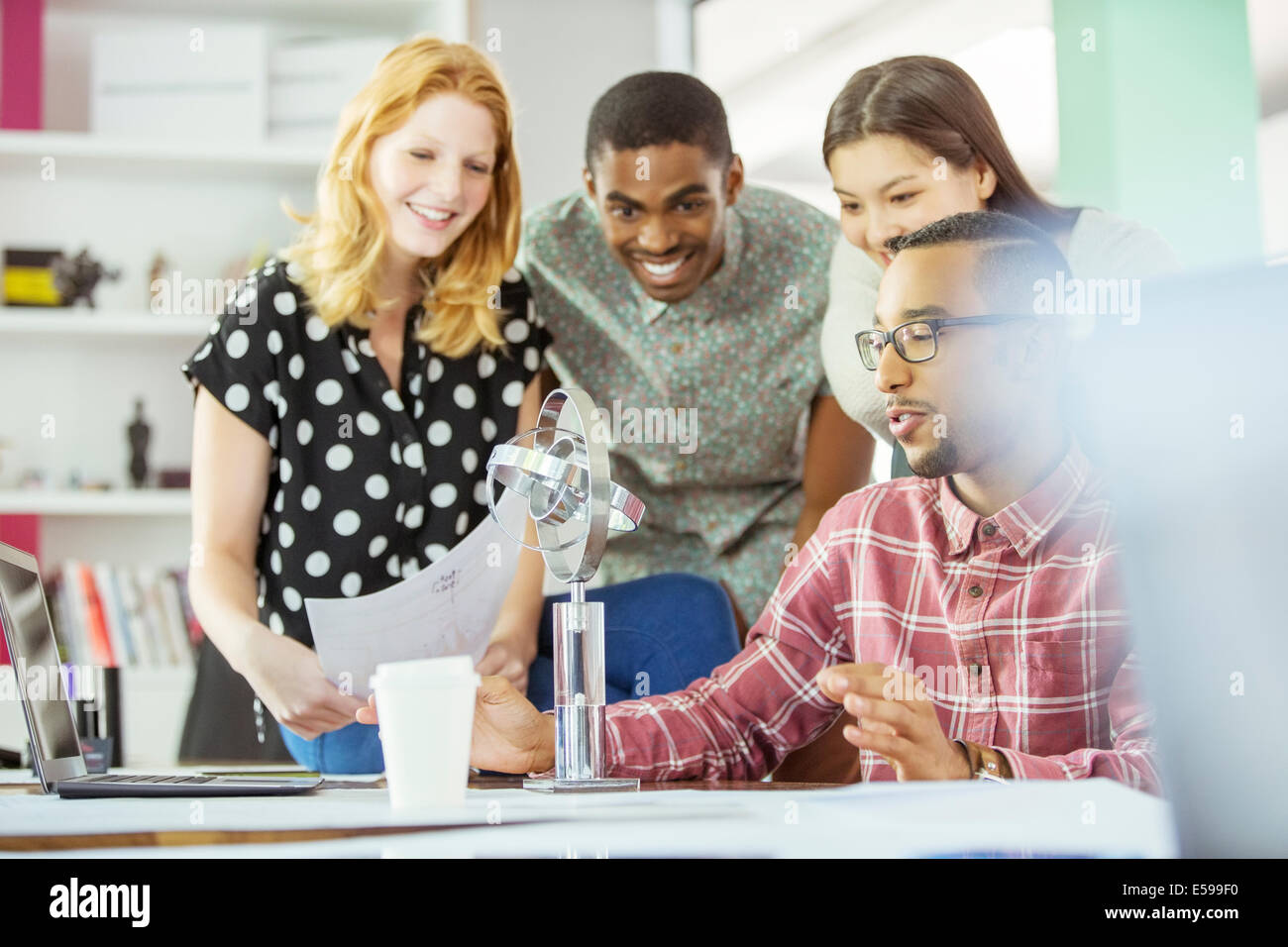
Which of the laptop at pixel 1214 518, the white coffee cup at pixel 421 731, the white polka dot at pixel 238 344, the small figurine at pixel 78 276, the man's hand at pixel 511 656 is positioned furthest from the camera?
the small figurine at pixel 78 276

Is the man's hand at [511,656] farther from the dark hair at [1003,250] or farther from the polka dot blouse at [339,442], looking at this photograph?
the dark hair at [1003,250]

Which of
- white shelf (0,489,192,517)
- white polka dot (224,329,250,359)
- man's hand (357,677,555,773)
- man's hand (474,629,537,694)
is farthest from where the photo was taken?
white shelf (0,489,192,517)

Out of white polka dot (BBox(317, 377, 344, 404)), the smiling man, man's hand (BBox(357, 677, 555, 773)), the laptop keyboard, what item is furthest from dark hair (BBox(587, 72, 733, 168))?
the laptop keyboard

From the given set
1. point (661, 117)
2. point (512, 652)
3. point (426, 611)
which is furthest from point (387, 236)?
point (426, 611)

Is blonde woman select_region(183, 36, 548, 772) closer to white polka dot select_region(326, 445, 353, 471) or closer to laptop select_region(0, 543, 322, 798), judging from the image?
white polka dot select_region(326, 445, 353, 471)

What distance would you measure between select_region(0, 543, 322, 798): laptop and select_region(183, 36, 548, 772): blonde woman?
35 centimetres

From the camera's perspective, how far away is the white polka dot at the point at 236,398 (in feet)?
5.12

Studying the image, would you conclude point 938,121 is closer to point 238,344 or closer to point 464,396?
point 464,396

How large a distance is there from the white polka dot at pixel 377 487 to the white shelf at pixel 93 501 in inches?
36.6

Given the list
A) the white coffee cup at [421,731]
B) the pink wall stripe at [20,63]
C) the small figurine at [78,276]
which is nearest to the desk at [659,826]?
the white coffee cup at [421,731]

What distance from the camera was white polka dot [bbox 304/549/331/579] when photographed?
1.61 metres

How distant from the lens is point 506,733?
1042 millimetres

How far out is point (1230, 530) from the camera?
58 centimetres
